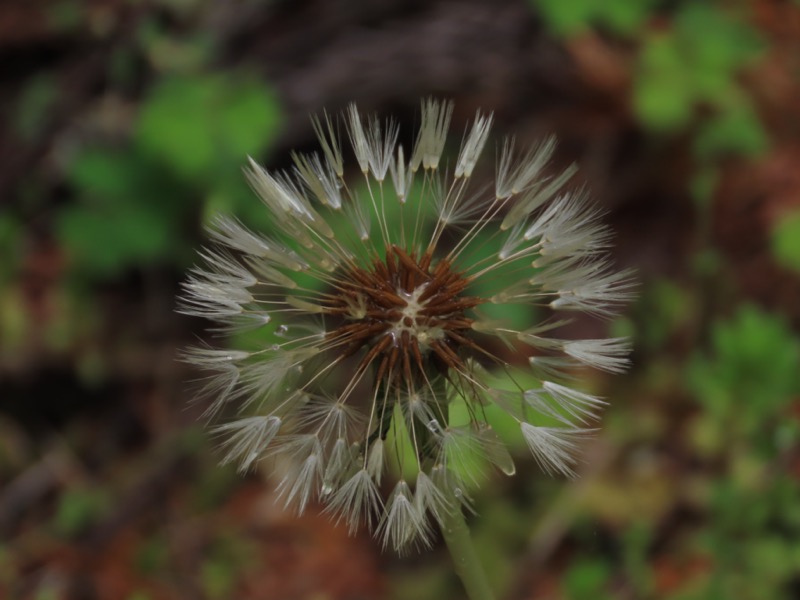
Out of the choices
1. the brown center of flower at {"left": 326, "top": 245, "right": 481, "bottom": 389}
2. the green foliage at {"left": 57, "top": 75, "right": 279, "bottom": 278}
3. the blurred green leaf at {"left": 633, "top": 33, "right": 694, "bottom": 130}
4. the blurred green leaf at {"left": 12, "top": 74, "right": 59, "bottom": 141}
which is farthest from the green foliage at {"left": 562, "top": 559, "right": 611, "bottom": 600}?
the blurred green leaf at {"left": 12, "top": 74, "right": 59, "bottom": 141}

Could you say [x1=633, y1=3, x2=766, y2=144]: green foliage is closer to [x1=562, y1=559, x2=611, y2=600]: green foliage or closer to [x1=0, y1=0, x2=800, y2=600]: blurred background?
[x1=0, y1=0, x2=800, y2=600]: blurred background

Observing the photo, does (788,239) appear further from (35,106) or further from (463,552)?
(35,106)

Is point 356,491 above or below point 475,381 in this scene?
below

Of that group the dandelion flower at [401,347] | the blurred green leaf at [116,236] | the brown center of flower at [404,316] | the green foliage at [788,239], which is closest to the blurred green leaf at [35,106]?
the blurred green leaf at [116,236]

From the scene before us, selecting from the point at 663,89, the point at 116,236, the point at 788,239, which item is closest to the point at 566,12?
the point at 663,89

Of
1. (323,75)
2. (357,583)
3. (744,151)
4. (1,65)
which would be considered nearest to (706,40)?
(744,151)

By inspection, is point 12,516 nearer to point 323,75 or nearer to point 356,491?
point 323,75

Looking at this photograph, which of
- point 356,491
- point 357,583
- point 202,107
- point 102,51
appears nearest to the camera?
point 356,491
